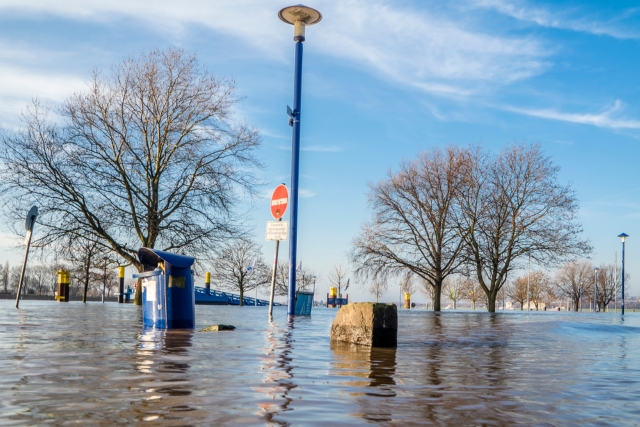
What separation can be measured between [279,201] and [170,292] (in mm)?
4225

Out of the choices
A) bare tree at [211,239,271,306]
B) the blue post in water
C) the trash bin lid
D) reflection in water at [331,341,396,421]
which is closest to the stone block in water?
reflection in water at [331,341,396,421]

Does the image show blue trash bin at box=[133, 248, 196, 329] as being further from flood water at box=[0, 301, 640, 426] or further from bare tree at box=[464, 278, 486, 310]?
bare tree at box=[464, 278, 486, 310]

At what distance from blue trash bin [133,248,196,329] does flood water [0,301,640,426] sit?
88.6 inches

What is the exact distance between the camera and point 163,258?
965cm

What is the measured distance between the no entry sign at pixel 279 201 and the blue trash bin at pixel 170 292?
12.0 feet

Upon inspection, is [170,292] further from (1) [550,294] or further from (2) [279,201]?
(1) [550,294]

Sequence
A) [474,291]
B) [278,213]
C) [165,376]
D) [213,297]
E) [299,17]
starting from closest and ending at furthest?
[165,376] < [278,213] < [299,17] < [213,297] < [474,291]

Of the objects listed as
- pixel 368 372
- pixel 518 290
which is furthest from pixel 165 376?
pixel 518 290

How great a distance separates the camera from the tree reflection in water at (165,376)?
3277mm

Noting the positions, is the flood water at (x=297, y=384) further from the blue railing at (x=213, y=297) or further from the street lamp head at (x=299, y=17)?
the blue railing at (x=213, y=297)

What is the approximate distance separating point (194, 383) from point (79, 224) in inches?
841

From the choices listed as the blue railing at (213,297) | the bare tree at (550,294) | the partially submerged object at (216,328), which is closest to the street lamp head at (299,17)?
the partially submerged object at (216,328)

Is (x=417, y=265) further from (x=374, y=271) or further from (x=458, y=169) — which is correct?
(x=458, y=169)

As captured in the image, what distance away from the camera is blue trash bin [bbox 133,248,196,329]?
997 centimetres
